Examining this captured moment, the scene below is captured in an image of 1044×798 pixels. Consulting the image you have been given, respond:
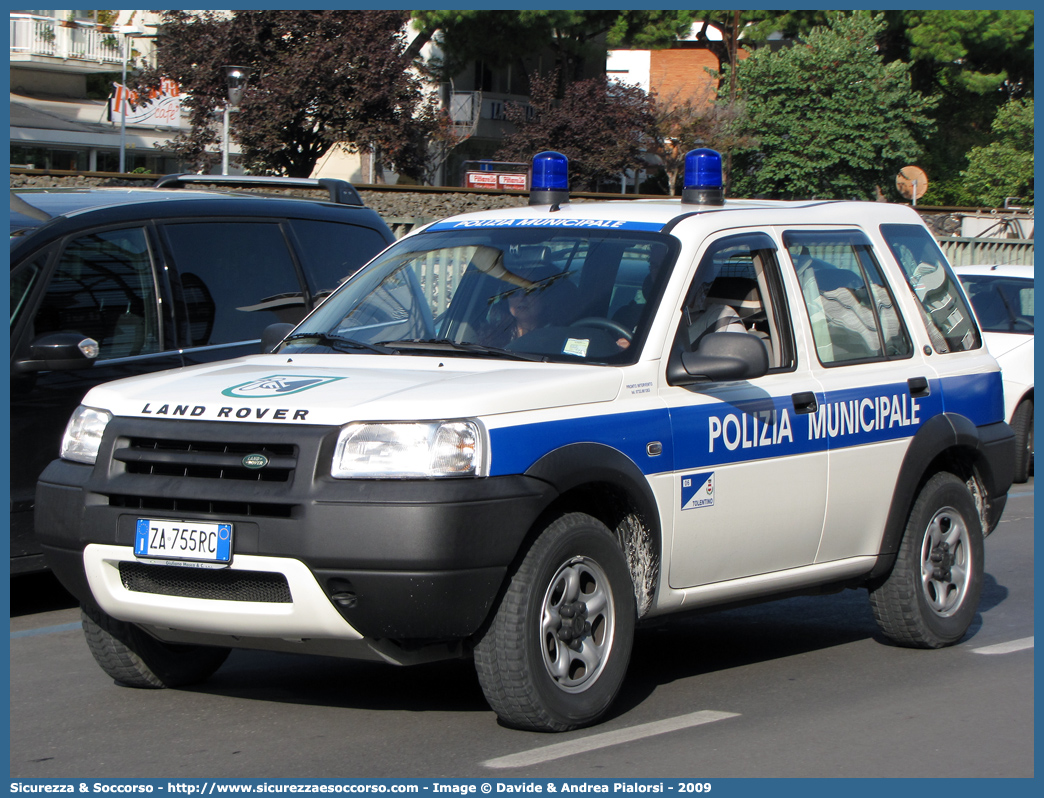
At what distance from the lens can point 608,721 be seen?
5.39m

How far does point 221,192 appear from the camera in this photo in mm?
8758

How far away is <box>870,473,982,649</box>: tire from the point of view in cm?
661

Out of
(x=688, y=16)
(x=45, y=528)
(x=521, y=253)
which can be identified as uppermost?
(x=688, y=16)

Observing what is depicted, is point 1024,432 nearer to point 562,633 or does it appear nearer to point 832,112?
point 562,633

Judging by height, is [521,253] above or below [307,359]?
above

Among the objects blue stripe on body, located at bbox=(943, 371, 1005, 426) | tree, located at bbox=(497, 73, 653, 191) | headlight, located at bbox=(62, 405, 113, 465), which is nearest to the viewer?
headlight, located at bbox=(62, 405, 113, 465)

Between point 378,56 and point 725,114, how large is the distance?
1552 centimetres

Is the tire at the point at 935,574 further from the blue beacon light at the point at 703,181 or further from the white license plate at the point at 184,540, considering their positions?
the white license plate at the point at 184,540

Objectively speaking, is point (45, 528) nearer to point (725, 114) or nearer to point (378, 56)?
point (378, 56)

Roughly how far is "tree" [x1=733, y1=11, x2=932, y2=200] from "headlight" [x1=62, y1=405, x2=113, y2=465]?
4859 centimetres

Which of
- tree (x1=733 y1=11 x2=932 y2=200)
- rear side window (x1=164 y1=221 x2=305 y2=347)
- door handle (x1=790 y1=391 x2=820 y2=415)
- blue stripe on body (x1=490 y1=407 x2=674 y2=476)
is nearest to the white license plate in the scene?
blue stripe on body (x1=490 y1=407 x2=674 y2=476)

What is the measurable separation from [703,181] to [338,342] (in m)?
1.80

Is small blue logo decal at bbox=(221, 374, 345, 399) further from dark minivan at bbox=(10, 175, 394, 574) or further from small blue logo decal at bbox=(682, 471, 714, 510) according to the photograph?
dark minivan at bbox=(10, 175, 394, 574)

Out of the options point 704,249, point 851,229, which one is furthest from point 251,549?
point 851,229
